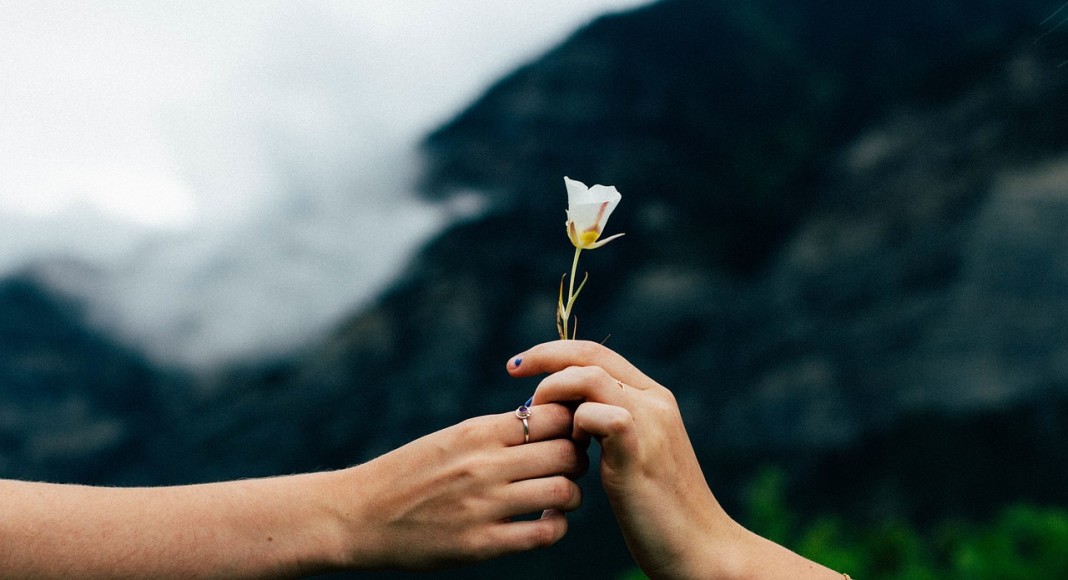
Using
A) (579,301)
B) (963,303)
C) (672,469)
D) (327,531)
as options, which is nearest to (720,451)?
(579,301)

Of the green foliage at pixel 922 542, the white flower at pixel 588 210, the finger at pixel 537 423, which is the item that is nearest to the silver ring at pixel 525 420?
the finger at pixel 537 423

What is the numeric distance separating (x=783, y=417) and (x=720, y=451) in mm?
233

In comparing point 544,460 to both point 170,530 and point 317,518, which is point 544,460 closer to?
point 317,518

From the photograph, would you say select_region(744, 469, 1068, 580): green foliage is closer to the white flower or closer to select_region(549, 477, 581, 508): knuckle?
select_region(549, 477, 581, 508): knuckle

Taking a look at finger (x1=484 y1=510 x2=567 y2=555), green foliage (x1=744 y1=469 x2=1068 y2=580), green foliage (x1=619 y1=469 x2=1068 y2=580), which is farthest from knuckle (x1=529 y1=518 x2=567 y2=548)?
green foliage (x1=744 y1=469 x2=1068 y2=580)

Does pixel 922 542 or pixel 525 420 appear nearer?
pixel 525 420

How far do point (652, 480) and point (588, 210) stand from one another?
412 millimetres

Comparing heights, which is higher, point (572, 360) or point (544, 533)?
point (572, 360)

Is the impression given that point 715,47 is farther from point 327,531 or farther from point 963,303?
point 327,531

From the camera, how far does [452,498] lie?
114 cm

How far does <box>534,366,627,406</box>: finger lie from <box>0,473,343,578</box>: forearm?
357mm

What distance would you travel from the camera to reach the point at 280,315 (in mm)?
2391

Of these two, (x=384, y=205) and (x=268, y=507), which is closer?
(x=268, y=507)

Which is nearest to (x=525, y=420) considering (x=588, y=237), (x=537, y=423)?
(x=537, y=423)
